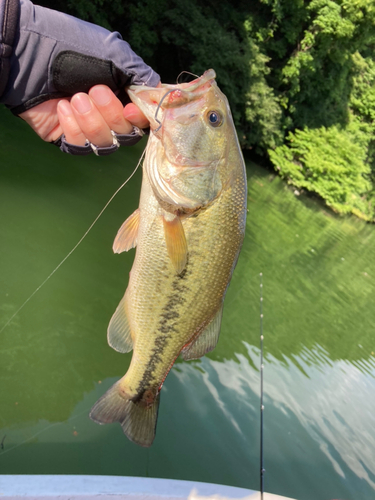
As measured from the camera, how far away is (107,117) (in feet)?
6.02

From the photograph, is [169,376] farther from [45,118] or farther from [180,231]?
[45,118]

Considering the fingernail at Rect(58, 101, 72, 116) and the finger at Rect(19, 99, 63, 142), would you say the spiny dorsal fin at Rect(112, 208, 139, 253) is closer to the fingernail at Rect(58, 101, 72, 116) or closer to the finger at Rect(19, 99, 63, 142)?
the fingernail at Rect(58, 101, 72, 116)

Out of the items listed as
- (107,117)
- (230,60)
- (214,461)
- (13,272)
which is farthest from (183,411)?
(230,60)

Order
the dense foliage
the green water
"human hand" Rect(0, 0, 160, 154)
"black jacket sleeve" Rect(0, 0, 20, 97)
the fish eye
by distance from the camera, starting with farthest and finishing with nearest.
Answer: the dense foliage
the green water
the fish eye
"human hand" Rect(0, 0, 160, 154)
"black jacket sleeve" Rect(0, 0, 20, 97)

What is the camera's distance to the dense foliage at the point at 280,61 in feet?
59.2

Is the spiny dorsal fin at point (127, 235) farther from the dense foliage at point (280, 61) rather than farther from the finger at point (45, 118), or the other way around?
the dense foliage at point (280, 61)

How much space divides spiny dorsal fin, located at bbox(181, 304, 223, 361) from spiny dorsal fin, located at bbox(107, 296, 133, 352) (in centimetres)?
33

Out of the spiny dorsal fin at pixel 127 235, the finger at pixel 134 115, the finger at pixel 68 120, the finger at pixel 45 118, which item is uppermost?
the finger at pixel 134 115

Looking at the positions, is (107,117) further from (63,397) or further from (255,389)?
(255,389)


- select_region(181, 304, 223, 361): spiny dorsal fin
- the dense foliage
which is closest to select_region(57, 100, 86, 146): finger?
select_region(181, 304, 223, 361): spiny dorsal fin

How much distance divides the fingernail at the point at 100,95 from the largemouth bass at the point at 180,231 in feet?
0.41

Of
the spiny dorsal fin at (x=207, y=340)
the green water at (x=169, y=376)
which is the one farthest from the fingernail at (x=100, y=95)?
the green water at (x=169, y=376)

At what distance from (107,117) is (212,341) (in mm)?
1266

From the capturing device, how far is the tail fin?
1.95 m
